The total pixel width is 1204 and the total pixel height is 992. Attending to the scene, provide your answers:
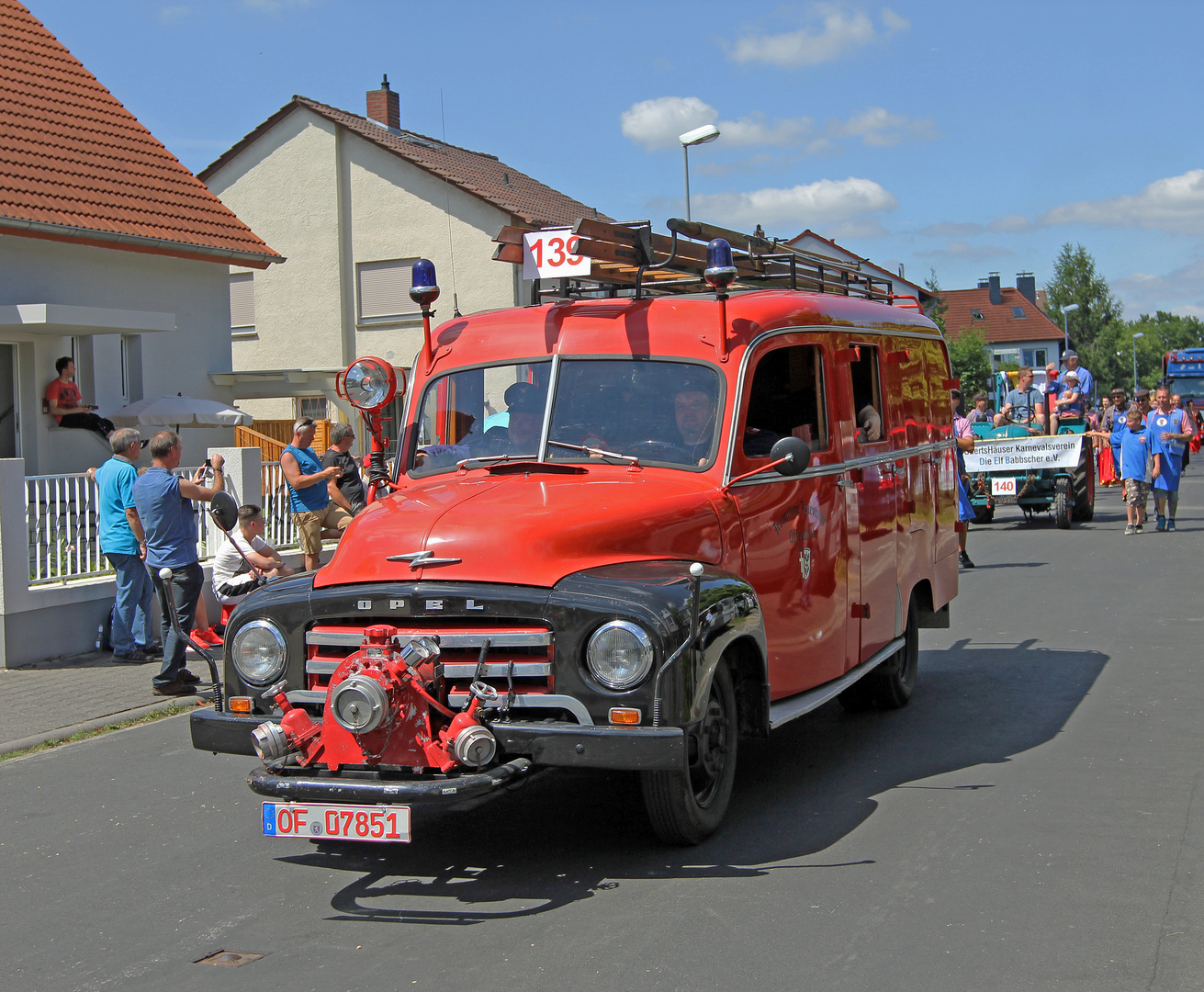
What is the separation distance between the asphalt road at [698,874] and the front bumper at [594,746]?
1.79 feet

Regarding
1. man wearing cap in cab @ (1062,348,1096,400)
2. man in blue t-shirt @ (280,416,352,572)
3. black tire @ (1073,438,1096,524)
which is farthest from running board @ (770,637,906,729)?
man wearing cap in cab @ (1062,348,1096,400)

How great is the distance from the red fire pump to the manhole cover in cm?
70

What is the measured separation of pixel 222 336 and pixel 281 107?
1610 cm

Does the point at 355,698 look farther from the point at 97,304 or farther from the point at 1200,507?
the point at 1200,507

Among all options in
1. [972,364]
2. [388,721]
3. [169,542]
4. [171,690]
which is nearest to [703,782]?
[388,721]

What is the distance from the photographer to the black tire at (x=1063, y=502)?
66.7ft

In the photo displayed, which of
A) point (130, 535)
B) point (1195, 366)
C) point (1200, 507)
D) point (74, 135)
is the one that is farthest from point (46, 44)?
point (1195, 366)

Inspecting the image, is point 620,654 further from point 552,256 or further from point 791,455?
point 552,256

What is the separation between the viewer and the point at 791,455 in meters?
5.90

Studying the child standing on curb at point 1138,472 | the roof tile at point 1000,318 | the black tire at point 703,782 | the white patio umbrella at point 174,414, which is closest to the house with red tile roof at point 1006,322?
the roof tile at point 1000,318

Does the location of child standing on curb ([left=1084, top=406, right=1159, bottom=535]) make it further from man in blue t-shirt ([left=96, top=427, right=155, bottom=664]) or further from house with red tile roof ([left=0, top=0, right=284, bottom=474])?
man in blue t-shirt ([left=96, top=427, right=155, bottom=664])

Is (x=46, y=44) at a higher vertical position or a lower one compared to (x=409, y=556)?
higher

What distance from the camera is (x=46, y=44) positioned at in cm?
1986

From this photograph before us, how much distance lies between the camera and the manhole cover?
4.46 metres
